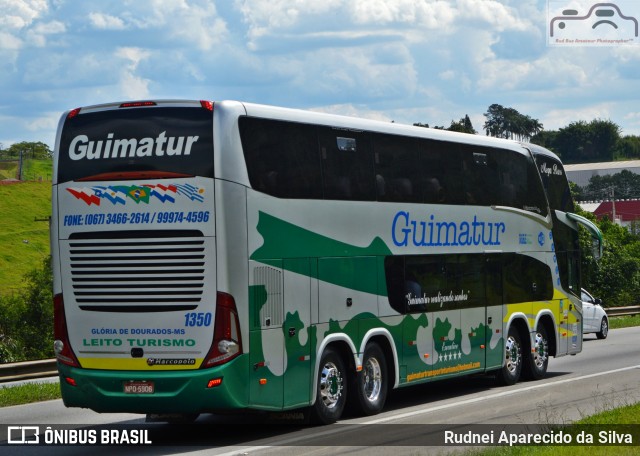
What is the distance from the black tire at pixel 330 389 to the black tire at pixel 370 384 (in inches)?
10.5

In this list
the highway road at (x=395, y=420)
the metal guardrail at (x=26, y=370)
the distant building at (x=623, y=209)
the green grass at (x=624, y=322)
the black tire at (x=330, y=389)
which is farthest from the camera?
the distant building at (x=623, y=209)

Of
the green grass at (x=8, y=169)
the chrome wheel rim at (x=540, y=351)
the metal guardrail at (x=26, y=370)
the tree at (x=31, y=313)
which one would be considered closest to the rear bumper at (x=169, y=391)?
the chrome wheel rim at (x=540, y=351)

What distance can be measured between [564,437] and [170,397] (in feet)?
14.1

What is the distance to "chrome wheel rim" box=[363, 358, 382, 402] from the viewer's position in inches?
655

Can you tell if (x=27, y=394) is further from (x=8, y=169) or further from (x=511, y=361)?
→ (x=8, y=169)

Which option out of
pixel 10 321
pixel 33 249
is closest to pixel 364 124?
pixel 10 321

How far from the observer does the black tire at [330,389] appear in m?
15.4

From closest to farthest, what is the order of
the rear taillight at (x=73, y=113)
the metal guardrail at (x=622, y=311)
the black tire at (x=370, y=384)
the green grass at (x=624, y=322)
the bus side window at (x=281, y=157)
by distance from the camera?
the bus side window at (x=281, y=157) → the rear taillight at (x=73, y=113) → the black tire at (x=370, y=384) → the green grass at (x=624, y=322) → the metal guardrail at (x=622, y=311)

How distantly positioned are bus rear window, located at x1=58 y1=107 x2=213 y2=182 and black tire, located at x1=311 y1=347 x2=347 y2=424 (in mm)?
3209

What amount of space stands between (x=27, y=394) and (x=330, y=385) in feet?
22.0

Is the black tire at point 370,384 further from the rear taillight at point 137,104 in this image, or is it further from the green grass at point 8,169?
the green grass at point 8,169

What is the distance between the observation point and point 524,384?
21.1 meters

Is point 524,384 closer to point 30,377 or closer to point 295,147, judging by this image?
point 295,147

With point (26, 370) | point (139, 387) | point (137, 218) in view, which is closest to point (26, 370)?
point (26, 370)
